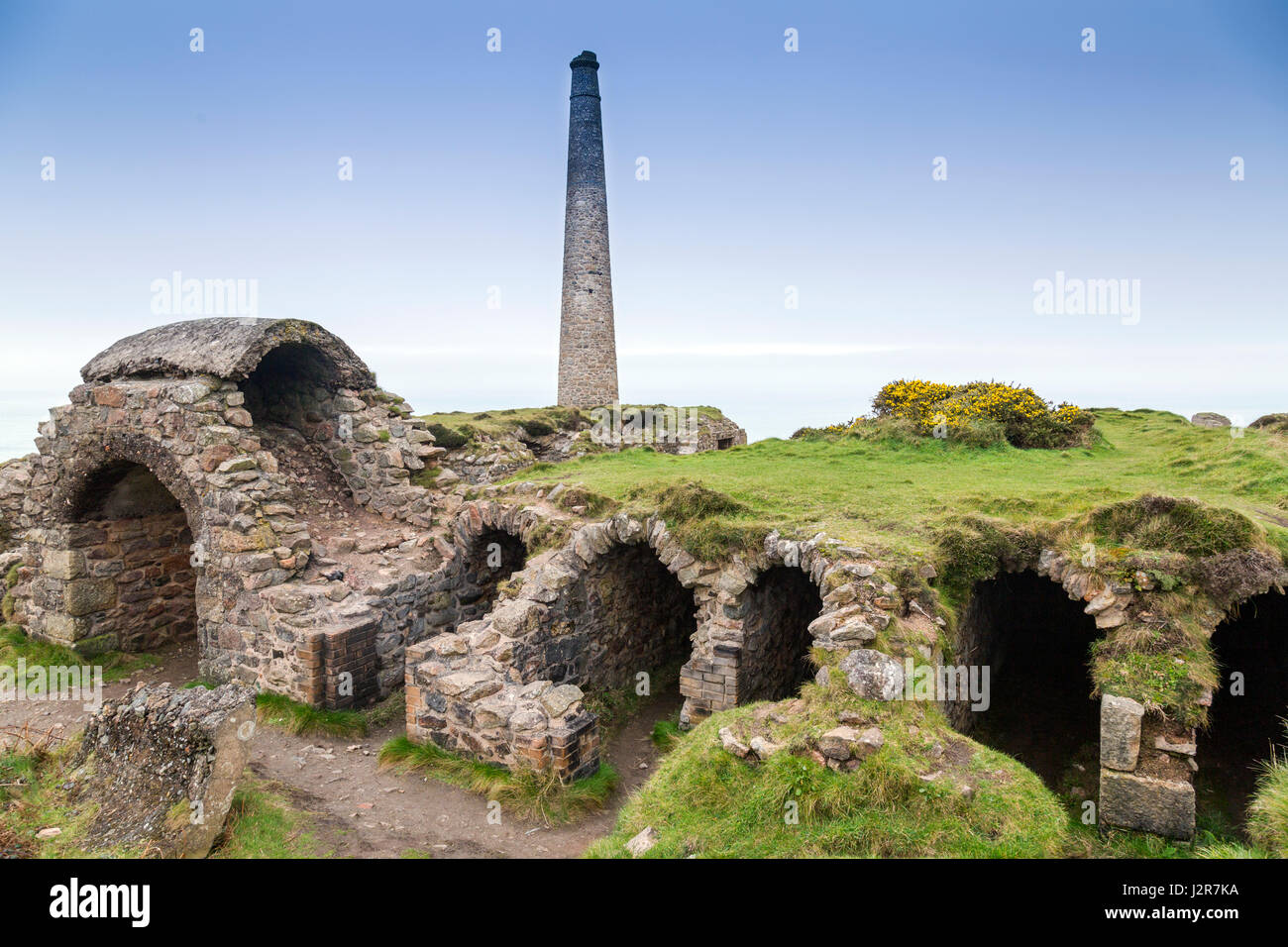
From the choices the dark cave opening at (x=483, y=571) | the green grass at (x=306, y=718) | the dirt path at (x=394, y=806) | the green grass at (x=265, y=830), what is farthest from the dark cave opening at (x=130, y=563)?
the green grass at (x=265, y=830)

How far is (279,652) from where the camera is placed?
9945 millimetres

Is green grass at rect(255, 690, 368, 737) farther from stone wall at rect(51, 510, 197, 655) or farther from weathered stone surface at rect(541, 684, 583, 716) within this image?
stone wall at rect(51, 510, 197, 655)

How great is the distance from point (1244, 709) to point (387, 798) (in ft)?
36.2

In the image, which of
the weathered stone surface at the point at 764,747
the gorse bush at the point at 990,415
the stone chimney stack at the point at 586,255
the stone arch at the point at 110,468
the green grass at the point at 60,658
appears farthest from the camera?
the stone chimney stack at the point at 586,255

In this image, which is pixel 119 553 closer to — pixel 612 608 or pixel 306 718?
pixel 306 718

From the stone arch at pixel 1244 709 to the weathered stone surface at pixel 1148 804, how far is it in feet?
7.16

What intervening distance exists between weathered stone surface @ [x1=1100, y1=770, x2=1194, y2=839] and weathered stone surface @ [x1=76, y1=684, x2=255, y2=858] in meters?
7.53

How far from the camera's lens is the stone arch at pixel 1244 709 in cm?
846

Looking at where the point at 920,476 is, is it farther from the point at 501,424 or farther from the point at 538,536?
the point at 501,424

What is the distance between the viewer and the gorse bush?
16.6 meters

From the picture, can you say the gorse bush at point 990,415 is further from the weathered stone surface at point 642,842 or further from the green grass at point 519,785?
the weathered stone surface at point 642,842

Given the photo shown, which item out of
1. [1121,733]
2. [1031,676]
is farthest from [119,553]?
[1031,676]

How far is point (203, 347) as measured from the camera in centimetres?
1148
